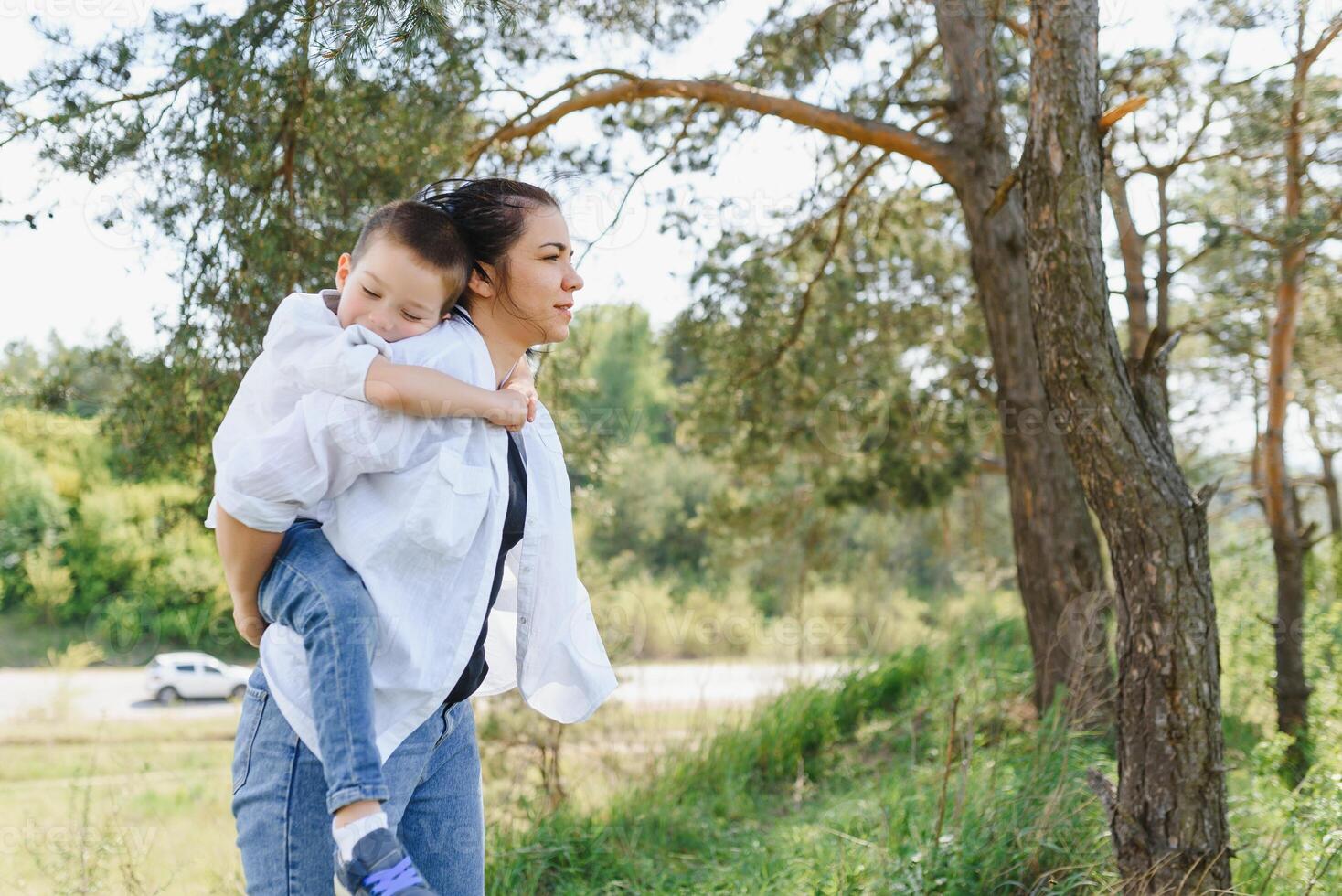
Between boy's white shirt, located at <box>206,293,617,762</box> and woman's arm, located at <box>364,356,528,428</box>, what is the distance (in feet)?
0.06

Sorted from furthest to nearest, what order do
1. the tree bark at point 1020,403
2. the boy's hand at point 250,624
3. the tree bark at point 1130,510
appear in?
1. the tree bark at point 1020,403
2. the tree bark at point 1130,510
3. the boy's hand at point 250,624

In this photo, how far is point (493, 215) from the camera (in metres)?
1.64

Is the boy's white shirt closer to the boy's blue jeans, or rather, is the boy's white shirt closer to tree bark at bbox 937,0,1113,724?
the boy's blue jeans

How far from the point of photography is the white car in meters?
14.6

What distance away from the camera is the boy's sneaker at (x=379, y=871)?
3.93ft

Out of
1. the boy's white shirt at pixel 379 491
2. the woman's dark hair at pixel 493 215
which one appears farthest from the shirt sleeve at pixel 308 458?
the woman's dark hair at pixel 493 215

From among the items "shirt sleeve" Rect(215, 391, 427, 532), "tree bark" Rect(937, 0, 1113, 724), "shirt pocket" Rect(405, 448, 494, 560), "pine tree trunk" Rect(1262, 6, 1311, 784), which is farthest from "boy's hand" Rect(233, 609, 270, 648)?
"pine tree trunk" Rect(1262, 6, 1311, 784)

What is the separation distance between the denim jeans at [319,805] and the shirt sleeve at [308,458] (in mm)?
247

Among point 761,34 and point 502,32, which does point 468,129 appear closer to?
point 502,32

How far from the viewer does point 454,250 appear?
157 cm

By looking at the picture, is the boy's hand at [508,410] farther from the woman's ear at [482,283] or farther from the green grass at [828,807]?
the green grass at [828,807]

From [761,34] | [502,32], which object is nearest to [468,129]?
[502,32]

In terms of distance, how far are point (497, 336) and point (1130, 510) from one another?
6.20 ft

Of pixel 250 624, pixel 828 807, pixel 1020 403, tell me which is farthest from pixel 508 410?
pixel 1020 403
